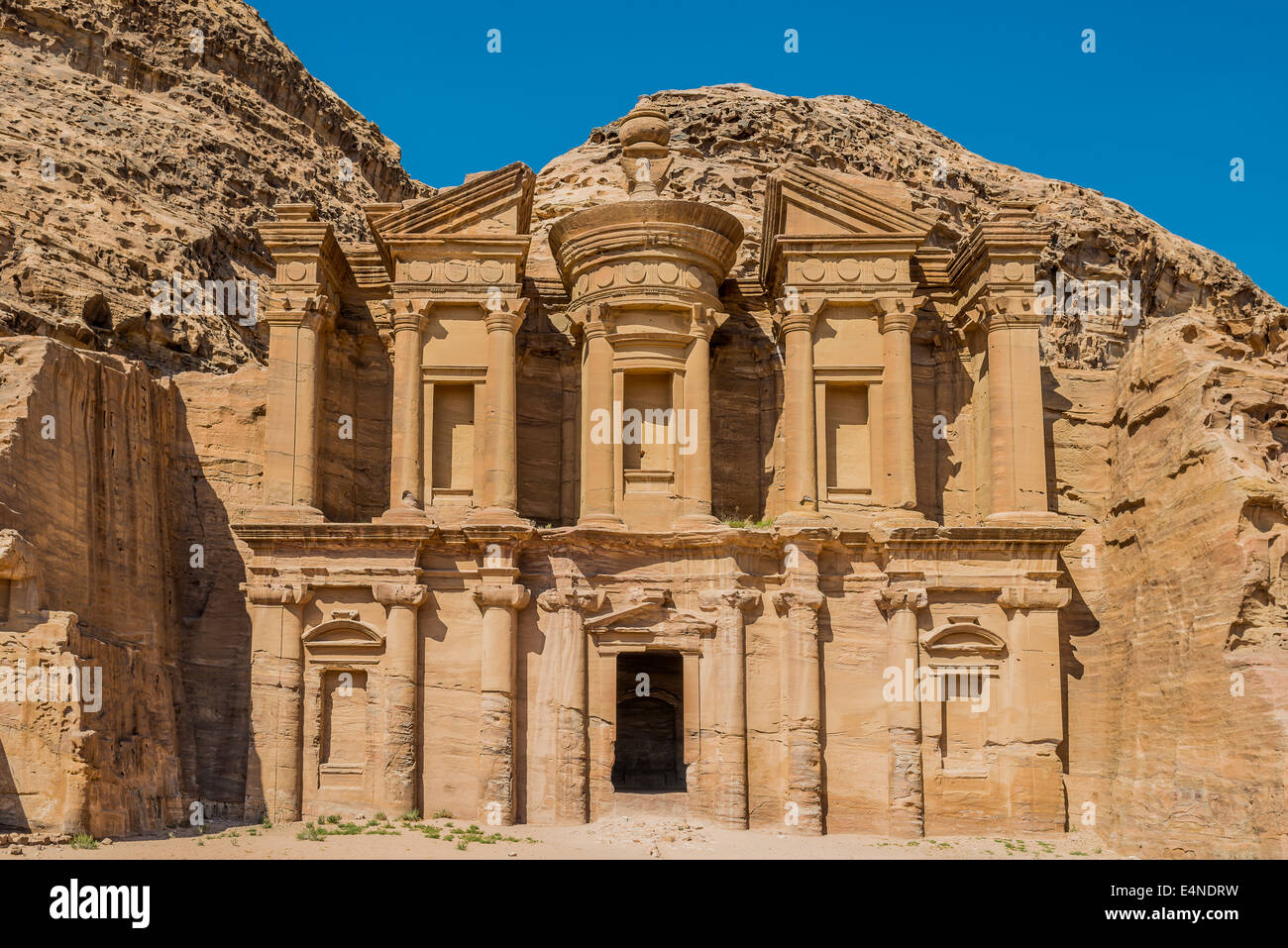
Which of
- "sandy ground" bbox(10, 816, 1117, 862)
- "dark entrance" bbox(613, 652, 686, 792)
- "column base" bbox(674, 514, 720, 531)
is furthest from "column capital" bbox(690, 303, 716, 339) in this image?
"sandy ground" bbox(10, 816, 1117, 862)

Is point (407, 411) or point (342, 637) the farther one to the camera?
point (407, 411)

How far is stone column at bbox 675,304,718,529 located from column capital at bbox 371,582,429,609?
5.00 metres

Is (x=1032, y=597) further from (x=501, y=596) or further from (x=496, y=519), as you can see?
(x=496, y=519)

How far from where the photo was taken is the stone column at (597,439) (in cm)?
2684

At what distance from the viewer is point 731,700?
25.7 m

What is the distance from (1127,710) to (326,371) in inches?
673

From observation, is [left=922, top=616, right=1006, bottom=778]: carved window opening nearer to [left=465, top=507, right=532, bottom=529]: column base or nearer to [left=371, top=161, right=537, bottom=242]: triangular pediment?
[left=465, top=507, right=532, bottom=529]: column base

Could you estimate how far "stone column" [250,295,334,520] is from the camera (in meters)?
26.7

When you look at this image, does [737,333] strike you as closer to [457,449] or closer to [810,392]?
[810,392]

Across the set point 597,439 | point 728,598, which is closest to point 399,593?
point 597,439

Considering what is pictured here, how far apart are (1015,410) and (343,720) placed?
14.1 m

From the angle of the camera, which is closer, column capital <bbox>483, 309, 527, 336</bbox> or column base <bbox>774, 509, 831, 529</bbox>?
column base <bbox>774, 509, 831, 529</bbox>

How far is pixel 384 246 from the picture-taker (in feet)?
96.9
